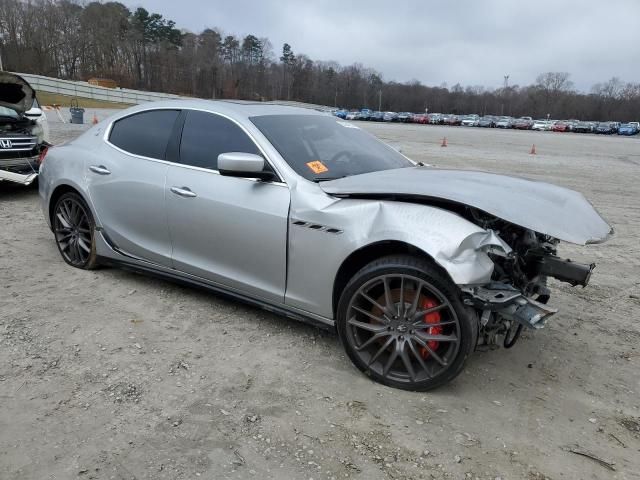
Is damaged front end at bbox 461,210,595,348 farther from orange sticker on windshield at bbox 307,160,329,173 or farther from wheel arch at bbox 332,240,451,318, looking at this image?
orange sticker on windshield at bbox 307,160,329,173

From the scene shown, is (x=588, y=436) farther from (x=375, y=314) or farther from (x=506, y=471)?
(x=375, y=314)

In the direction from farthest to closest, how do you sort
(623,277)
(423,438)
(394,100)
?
(394,100)
(623,277)
(423,438)

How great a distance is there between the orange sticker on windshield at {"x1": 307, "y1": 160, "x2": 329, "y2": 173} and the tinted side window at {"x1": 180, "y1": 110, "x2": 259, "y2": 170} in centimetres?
39

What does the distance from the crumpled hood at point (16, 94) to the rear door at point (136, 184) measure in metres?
4.84

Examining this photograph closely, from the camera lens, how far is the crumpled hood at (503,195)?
2664mm

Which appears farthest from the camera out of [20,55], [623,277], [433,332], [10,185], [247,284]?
[20,55]

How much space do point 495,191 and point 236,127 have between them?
1857mm

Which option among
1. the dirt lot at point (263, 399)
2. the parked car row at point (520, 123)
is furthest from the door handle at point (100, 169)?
the parked car row at point (520, 123)

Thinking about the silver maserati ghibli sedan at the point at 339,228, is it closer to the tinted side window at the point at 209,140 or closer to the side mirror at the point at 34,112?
→ the tinted side window at the point at 209,140

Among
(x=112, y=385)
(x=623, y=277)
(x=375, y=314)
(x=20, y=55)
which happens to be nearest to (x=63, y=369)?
(x=112, y=385)

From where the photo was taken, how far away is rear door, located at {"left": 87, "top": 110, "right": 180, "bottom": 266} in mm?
3928

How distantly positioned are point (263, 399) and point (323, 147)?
1869 mm

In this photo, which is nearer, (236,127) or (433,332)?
(433,332)

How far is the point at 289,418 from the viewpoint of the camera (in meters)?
2.68
